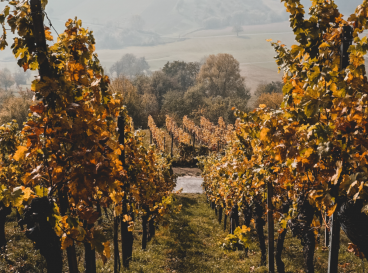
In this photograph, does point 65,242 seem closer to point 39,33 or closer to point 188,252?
point 39,33

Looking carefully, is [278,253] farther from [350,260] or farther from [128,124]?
[128,124]

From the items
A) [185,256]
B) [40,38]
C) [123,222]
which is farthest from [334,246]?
[185,256]

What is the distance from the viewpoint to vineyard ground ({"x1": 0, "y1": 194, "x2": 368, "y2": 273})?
24.8ft

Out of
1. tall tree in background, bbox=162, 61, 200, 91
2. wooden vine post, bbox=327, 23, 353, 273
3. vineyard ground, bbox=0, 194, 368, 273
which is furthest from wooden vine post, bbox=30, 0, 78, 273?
tall tree in background, bbox=162, 61, 200, 91

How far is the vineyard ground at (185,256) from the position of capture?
7.57 m

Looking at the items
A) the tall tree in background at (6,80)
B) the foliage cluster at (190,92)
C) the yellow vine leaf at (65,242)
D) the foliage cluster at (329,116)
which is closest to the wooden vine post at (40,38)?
the yellow vine leaf at (65,242)

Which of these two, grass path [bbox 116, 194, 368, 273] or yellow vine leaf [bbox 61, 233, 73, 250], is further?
grass path [bbox 116, 194, 368, 273]

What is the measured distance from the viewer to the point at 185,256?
9422 millimetres

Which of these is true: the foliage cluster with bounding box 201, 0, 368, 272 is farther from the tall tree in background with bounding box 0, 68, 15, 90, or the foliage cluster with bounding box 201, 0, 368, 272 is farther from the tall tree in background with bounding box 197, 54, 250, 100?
the tall tree in background with bounding box 0, 68, 15, 90

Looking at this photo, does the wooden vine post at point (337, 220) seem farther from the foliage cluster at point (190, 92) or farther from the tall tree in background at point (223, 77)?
the tall tree in background at point (223, 77)

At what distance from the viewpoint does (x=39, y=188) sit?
249 centimetres

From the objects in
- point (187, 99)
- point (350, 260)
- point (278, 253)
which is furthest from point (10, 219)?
point (187, 99)

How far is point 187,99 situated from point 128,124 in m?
49.9

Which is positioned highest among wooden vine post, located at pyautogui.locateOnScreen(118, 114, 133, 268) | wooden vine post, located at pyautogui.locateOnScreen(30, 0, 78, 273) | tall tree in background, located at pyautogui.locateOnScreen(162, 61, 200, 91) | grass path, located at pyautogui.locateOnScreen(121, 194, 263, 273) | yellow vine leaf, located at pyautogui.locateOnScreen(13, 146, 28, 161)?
tall tree in background, located at pyautogui.locateOnScreen(162, 61, 200, 91)
